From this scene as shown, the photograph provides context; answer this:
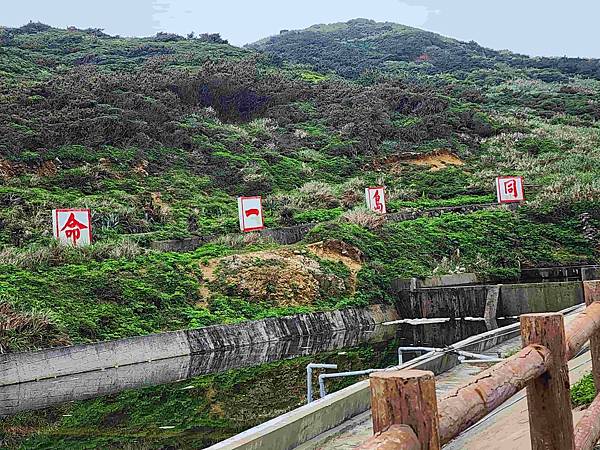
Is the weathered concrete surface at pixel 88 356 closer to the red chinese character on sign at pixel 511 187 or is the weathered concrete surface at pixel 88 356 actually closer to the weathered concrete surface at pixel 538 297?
the weathered concrete surface at pixel 538 297

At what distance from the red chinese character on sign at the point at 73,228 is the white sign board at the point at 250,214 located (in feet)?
15.4

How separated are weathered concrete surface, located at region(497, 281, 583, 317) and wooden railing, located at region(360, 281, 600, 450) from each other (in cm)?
1247

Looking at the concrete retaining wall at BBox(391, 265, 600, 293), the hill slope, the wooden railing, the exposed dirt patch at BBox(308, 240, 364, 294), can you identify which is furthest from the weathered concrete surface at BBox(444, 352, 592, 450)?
the hill slope

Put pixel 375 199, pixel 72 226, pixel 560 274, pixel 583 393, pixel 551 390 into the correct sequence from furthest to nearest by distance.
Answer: pixel 375 199 < pixel 560 274 < pixel 72 226 < pixel 583 393 < pixel 551 390

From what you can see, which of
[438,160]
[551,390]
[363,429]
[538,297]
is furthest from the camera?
[438,160]

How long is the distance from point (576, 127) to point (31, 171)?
30103 mm

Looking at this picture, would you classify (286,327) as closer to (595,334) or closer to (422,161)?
(595,334)

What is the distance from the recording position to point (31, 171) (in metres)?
23.3

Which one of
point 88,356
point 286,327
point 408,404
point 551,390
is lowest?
point 286,327

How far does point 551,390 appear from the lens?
275cm

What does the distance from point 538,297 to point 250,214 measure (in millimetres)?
7861

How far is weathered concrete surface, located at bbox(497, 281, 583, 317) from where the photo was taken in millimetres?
15148

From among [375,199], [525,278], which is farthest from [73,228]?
[525,278]

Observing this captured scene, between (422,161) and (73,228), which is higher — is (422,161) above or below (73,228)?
above
